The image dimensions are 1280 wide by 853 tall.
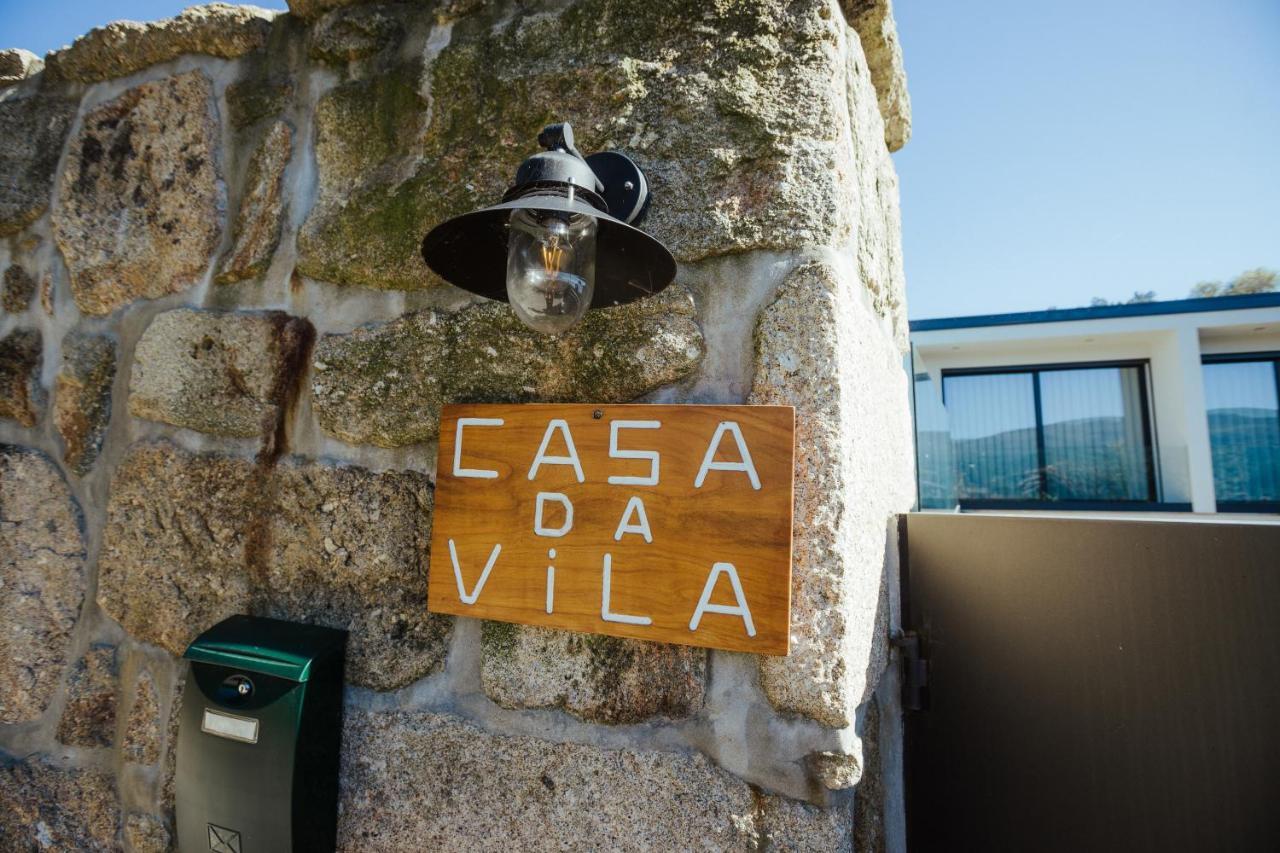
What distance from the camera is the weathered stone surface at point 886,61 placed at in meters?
1.36

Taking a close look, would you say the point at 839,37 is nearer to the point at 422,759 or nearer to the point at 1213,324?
the point at 422,759

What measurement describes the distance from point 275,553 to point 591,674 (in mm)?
651

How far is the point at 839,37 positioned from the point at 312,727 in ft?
4.65

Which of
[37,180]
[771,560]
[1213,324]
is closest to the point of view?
[771,560]

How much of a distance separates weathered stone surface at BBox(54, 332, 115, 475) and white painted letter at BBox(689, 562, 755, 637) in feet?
4.26

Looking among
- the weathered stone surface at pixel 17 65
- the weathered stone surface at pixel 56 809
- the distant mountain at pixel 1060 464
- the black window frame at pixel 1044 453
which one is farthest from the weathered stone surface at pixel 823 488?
the distant mountain at pixel 1060 464

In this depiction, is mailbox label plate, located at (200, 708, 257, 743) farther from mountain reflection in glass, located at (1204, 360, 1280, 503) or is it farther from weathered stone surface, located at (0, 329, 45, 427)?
mountain reflection in glass, located at (1204, 360, 1280, 503)

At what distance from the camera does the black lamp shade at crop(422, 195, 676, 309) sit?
94cm

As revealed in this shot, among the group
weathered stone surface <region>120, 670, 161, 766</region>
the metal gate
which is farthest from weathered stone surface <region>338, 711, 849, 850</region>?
the metal gate

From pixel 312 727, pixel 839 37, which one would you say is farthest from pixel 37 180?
pixel 839 37

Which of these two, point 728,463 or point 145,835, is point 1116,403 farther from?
point 145,835

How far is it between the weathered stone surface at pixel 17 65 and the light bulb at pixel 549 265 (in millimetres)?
1622

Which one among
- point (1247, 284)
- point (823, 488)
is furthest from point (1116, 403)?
point (1247, 284)

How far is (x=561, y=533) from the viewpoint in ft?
3.39
